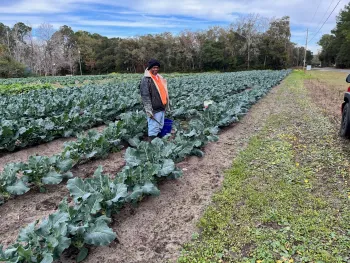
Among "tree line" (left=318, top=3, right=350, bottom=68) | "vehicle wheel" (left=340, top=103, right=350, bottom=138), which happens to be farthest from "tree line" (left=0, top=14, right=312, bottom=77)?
"vehicle wheel" (left=340, top=103, right=350, bottom=138)

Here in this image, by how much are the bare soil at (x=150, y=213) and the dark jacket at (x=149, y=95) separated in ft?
3.69

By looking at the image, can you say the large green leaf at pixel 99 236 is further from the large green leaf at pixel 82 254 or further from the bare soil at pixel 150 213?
the bare soil at pixel 150 213

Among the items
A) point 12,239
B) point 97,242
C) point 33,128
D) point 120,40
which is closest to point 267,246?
point 97,242

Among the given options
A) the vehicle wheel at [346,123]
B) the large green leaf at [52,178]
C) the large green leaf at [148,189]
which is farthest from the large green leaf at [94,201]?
the vehicle wheel at [346,123]

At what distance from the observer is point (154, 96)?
5.27 meters

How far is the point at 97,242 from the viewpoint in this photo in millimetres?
2502

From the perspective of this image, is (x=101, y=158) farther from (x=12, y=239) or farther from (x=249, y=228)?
(x=249, y=228)

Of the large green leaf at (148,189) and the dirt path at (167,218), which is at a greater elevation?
the large green leaf at (148,189)

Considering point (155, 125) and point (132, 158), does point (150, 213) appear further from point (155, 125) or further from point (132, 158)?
point (155, 125)

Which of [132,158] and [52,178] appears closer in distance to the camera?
[52,178]

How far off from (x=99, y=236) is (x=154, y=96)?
3182 millimetres

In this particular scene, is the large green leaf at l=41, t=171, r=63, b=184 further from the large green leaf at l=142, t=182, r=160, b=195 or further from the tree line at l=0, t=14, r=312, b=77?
the tree line at l=0, t=14, r=312, b=77

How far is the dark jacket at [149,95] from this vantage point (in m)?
5.14

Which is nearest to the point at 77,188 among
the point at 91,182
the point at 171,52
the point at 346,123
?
the point at 91,182
